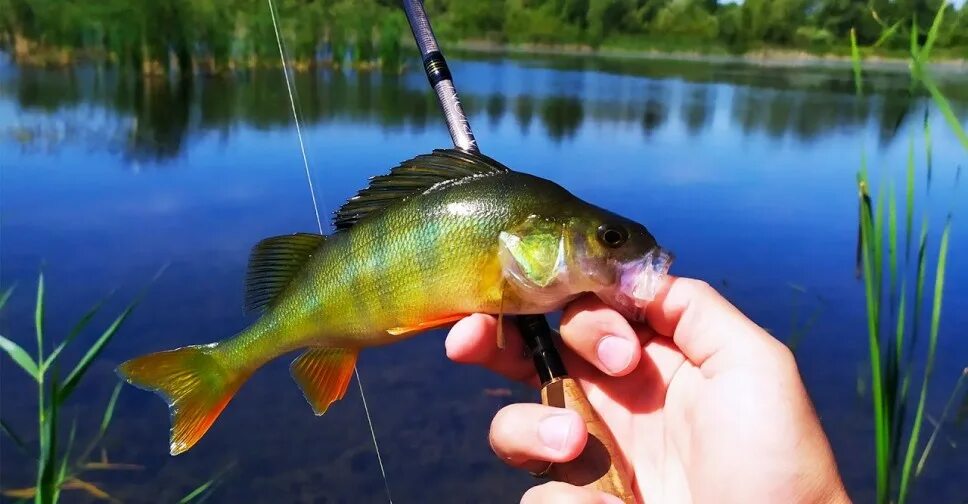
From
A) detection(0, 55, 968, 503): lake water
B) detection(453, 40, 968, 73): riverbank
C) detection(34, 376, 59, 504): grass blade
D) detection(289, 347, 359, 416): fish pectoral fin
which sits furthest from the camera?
detection(453, 40, 968, 73): riverbank

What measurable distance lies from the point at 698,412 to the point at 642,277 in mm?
395

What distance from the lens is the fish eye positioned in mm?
1741

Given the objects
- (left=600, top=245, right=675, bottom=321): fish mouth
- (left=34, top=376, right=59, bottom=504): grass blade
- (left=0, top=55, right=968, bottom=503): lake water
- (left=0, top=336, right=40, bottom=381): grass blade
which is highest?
(left=600, top=245, right=675, bottom=321): fish mouth

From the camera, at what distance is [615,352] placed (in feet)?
6.02

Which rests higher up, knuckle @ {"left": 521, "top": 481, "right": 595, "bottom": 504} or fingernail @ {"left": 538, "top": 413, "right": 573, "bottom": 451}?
fingernail @ {"left": 538, "top": 413, "right": 573, "bottom": 451}

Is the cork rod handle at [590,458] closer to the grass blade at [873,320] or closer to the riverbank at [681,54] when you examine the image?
the grass blade at [873,320]

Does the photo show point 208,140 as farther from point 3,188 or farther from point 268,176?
point 3,188

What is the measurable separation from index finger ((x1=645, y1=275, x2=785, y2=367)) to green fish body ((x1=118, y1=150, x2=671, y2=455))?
0.10 meters

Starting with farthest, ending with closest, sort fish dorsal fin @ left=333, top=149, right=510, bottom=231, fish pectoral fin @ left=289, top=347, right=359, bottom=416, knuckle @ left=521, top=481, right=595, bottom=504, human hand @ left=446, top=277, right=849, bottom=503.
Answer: fish pectoral fin @ left=289, top=347, right=359, bottom=416
fish dorsal fin @ left=333, top=149, right=510, bottom=231
human hand @ left=446, top=277, right=849, bottom=503
knuckle @ left=521, top=481, right=595, bottom=504

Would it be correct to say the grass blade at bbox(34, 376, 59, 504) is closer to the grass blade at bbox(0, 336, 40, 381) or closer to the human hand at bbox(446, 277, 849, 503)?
the grass blade at bbox(0, 336, 40, 381)

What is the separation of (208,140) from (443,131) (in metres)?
3.03

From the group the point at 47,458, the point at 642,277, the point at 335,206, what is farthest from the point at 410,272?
the point at 335,206

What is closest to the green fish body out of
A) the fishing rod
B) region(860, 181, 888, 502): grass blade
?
the fishing rod

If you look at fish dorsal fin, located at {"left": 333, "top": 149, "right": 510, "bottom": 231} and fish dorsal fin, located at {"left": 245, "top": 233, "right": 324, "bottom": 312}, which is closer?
fish dorsal fin, located at {"left": 333, "top": 149, "right": 510, "bottom": 231}
